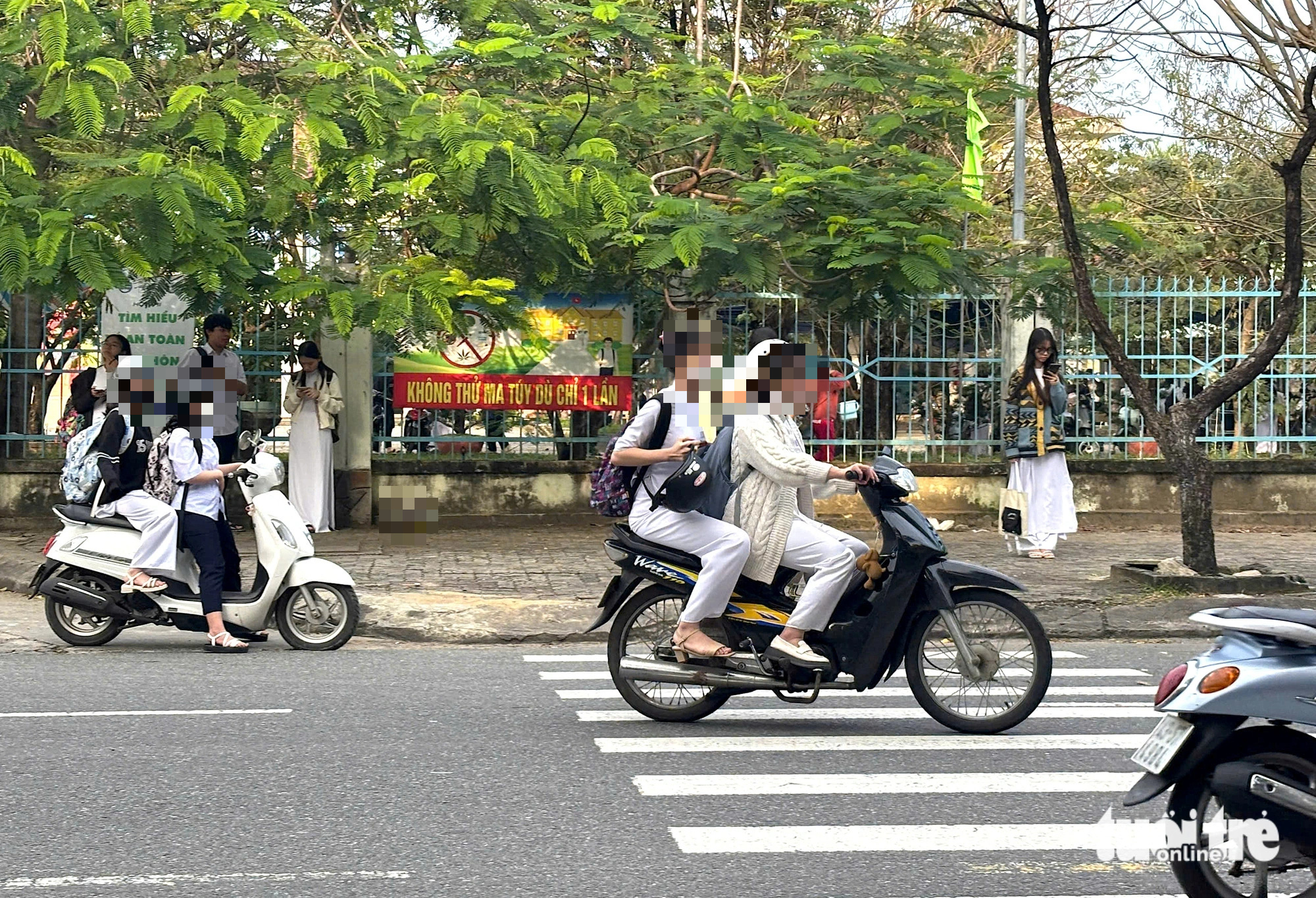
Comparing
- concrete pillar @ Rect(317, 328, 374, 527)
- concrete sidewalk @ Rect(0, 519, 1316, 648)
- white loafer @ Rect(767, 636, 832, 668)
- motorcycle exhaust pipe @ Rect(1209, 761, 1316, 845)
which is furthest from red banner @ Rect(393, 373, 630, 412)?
motorcycle exhaust pipe @ Rect(1209, 761, 1316, 845)

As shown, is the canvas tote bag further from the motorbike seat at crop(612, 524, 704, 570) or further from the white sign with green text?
the white sign with green text

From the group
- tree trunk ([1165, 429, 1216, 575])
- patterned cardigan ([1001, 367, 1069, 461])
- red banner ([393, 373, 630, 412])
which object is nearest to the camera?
tree trunk ([1165, 429, 1216, 575])

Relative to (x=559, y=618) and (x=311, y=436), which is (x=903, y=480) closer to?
(x=559, y=618)

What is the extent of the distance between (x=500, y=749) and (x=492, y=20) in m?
8.90

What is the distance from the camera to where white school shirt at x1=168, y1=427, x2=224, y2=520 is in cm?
898

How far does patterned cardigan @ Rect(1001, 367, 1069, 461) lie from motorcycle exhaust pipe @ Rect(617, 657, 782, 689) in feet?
22.7

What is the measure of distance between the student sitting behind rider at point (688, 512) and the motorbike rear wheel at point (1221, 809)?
2798 mm

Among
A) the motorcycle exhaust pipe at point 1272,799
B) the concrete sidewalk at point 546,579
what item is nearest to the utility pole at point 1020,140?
the concrete sidewalk at point 546,579

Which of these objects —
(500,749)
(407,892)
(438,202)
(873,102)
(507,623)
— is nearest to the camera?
(407,892)

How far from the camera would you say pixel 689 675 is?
271 inches

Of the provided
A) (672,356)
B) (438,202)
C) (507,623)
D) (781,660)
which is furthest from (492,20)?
(781,660)

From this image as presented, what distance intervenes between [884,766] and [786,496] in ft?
4.10

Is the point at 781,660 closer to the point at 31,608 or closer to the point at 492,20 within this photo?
the point at 31,608

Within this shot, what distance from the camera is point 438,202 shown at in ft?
39.6
